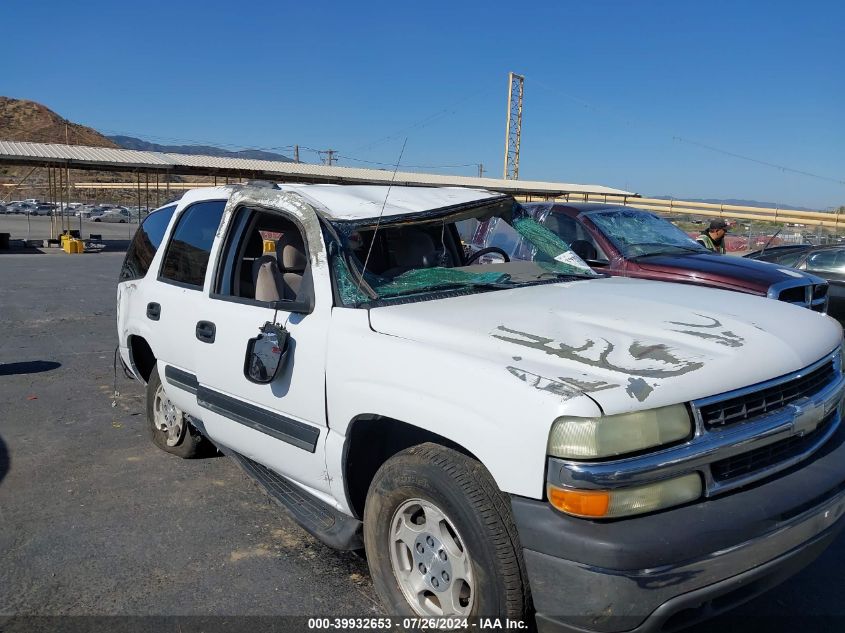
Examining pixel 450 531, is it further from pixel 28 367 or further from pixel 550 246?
pixel 28 367

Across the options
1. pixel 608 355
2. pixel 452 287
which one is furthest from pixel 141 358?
pixel 608 355

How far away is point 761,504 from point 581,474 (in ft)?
2.33

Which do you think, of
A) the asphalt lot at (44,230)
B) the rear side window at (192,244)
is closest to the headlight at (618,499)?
the rear side window at (192,244)

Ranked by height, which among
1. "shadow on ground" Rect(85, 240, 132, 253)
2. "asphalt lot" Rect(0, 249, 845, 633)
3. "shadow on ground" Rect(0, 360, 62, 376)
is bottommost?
"asphalt lot" Rect(0, 249, 845, 633)

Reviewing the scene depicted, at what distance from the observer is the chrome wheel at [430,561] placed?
2.62 metres

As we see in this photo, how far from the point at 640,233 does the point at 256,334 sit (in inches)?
231

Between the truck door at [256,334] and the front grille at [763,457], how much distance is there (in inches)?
63.2

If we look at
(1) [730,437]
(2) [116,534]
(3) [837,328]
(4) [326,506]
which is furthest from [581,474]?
(2) [116,534]

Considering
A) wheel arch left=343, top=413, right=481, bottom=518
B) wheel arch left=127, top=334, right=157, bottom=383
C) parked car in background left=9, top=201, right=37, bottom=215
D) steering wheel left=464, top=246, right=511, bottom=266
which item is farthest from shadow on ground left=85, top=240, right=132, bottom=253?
parked car in background left=9, top=201, right=37, bottom=215

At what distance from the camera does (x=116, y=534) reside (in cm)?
387

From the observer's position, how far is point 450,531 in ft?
8.67

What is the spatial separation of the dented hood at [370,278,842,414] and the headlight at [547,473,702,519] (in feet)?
0.85

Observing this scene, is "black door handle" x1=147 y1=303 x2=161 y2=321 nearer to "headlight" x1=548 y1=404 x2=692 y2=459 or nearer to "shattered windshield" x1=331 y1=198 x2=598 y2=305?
"shattered windshield" x1=331 y1=198 x2=598 y2=305

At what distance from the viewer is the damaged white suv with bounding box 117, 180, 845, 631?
2234mm
